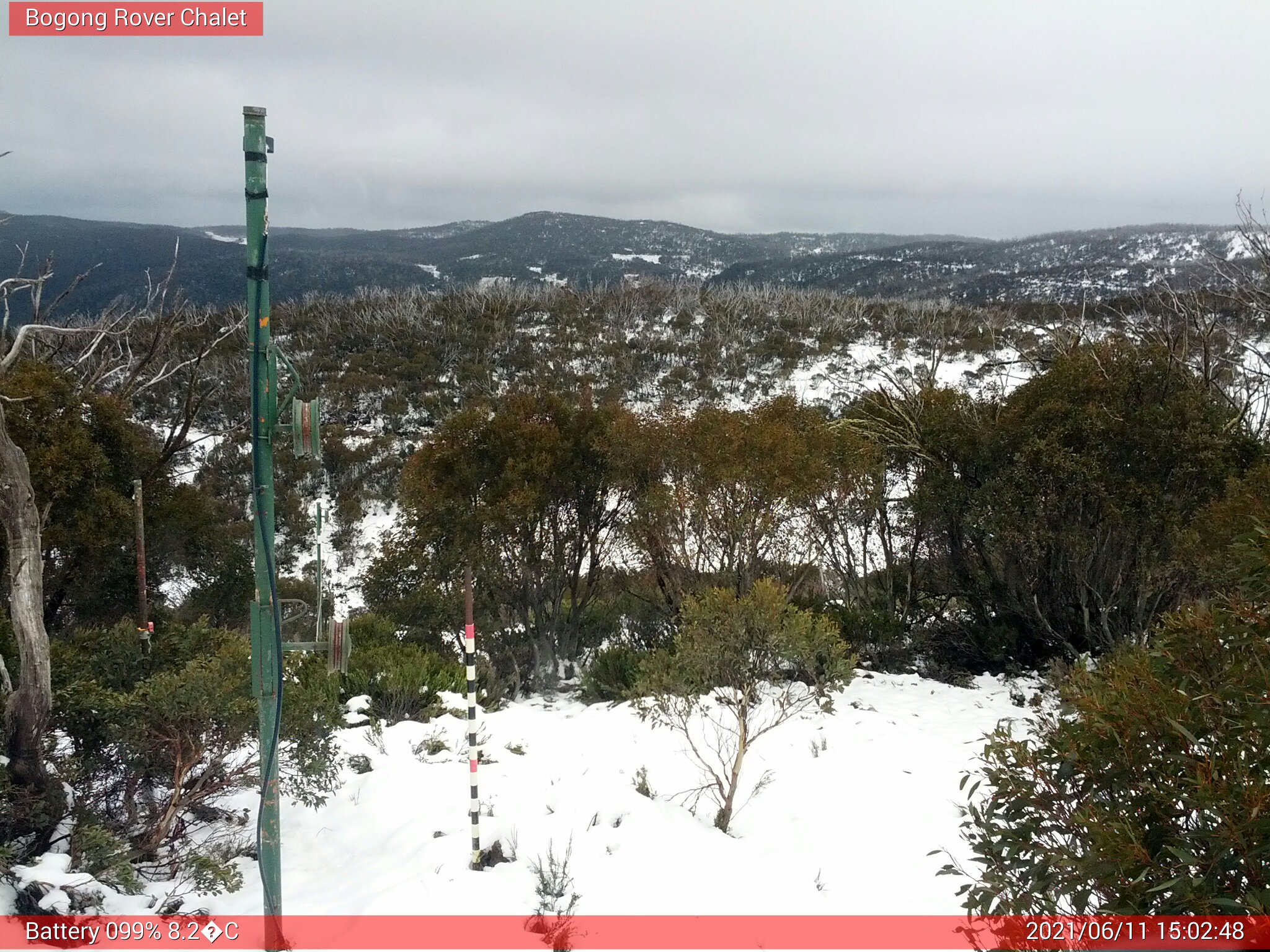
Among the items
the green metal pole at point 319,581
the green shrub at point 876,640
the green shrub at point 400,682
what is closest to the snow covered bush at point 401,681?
the green shrub at point 400,682

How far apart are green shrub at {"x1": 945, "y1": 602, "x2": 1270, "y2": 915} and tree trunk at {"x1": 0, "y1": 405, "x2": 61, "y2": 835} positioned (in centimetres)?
412

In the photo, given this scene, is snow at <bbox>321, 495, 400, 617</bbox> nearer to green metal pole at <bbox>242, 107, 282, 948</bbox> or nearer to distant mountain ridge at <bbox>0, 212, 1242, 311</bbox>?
distant mountain ridge at <bbox>0, 212, 1242, 311</bbox>

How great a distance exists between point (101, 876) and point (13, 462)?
2.04 meters

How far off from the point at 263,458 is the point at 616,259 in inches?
4330

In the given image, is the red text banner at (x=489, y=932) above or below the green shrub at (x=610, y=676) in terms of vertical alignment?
above

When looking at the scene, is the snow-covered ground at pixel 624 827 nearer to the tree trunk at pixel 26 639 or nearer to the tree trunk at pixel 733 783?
the tree trunk at pixel 733 783

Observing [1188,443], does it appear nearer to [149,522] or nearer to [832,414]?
[149,522]

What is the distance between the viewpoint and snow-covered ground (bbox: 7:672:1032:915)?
4.19 m

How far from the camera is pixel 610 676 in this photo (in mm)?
8898

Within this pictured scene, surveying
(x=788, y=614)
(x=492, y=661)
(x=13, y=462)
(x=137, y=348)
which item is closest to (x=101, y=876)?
(x=13, y=462)

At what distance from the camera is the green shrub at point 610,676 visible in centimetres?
866

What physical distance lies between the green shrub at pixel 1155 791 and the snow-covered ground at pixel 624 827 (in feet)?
7.08

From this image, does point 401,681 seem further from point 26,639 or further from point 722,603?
point 26,639

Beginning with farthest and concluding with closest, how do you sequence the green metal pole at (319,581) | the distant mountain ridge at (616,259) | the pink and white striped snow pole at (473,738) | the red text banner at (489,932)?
the distant mountain ridge at (616,259)
the pink and white striped snow pole at (473,738)
the red text banner at (489,932)
the green metal pole at (319,581)
